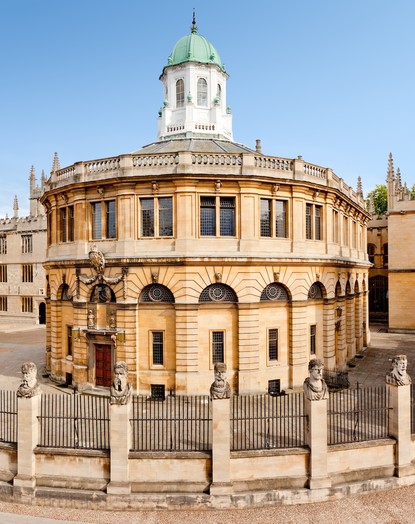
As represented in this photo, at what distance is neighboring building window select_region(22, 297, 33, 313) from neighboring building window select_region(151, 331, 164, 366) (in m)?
42.8

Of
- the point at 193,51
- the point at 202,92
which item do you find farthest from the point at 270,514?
the point at 193,51

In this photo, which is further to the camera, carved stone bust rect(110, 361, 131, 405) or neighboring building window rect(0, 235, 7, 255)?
neighboring building window rect(0, 235, 7, 255)

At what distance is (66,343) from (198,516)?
15912mm

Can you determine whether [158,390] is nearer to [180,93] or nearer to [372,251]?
[180,93]

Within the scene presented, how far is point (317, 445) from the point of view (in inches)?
560

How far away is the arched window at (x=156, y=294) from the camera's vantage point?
22875 millimetres

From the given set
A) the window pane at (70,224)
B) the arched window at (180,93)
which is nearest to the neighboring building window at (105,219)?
the window pane at (70,224)

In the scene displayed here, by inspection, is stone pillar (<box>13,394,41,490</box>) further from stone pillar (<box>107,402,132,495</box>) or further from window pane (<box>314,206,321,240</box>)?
window pane (<box>314,206,321,240</box>)

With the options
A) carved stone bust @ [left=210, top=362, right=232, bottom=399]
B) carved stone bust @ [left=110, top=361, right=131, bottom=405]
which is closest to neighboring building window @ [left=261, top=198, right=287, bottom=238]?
carved stone bust @ [left=210, top=362, right=232, bottom=399]

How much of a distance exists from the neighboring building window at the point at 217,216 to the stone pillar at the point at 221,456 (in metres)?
11.3

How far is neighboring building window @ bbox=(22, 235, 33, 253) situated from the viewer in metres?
59.6

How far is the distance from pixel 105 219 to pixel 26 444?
42.5 feet

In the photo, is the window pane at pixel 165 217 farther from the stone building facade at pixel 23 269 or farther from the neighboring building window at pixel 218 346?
the stone building facade at pixel 23 269

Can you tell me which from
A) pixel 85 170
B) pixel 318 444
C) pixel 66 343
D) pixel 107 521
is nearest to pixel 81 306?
pixel 66 343
